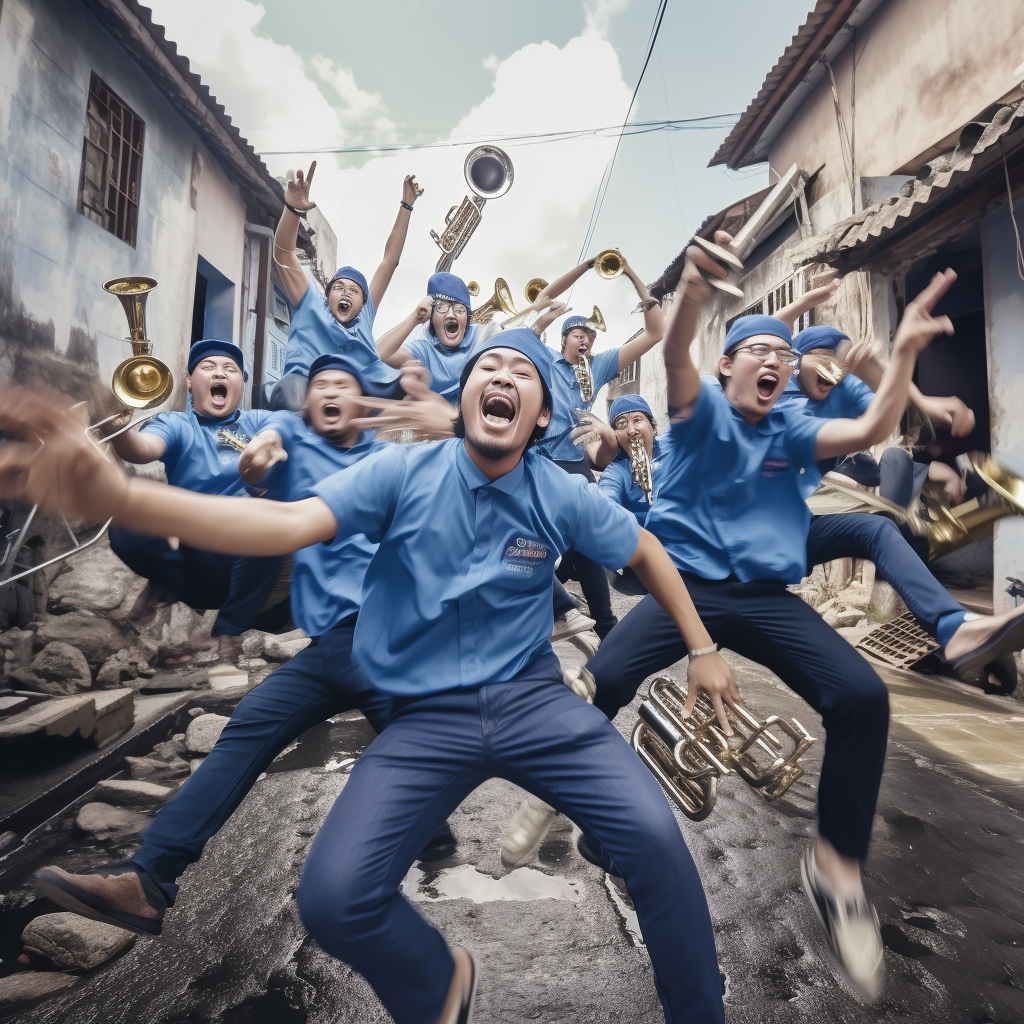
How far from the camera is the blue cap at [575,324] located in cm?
614

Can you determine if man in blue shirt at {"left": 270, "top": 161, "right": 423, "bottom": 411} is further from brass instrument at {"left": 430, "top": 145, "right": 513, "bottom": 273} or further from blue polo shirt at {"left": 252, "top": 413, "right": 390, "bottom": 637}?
brass instrument at {"left": 430, "top": 145, "right": 513, "bottom": 273}

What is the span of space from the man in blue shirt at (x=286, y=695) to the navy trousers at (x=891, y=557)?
7.00 feet

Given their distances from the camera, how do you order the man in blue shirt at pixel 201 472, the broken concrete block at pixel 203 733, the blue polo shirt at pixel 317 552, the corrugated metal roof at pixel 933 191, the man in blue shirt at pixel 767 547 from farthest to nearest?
the corrugated metal roof at pixel 933 191, the broken concrete block at pixel 203 733, the man in blue shirt at pixel 201 472, the blue polo shirt at pixel 317 552, the man in blue shirt at pixel 767 547

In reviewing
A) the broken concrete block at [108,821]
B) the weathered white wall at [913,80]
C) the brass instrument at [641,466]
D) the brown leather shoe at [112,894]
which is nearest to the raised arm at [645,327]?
the brass instrument at [641,466]

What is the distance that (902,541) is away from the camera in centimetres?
326

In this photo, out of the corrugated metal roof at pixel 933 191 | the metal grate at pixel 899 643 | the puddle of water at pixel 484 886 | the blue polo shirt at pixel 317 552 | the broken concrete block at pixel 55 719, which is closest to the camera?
the blue polo shirt at pixel 317 552

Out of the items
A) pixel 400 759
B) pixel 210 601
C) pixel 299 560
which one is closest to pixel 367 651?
pixel 400 759

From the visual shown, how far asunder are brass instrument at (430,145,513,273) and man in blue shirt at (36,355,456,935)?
4.14m

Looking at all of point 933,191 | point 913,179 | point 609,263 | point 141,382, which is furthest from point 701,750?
point 913,179

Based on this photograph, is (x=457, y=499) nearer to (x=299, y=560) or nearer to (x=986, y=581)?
(x=299, y=560)

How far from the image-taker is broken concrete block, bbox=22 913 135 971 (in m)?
2.53

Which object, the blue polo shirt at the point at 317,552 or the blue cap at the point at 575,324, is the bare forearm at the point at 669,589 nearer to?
the blue polo shirt at the point at 317,552

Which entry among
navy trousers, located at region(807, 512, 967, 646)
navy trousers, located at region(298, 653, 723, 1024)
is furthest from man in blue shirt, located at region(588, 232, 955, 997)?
navy trousers, located at region(298, 653, 723, 1024)

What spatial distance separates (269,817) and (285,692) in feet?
4.74
